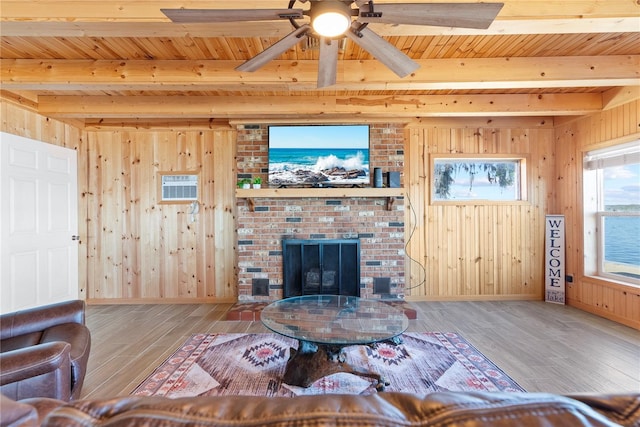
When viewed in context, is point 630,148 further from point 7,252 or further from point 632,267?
point 7,252

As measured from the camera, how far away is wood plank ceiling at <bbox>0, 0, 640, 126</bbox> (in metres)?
1.76

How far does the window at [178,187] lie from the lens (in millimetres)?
4148

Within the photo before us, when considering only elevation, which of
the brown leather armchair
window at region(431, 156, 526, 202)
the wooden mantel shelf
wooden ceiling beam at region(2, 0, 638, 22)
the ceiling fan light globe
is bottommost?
the brown leather armchair

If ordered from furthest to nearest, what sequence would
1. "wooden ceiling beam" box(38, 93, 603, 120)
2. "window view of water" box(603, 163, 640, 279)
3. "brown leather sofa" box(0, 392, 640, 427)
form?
"wooden ceiling beam" box(38, 93, 603, 120) < "window view of water" box(603, 163, 640, 279) < "brown leather sofa" box(0, 392, 640, 427)

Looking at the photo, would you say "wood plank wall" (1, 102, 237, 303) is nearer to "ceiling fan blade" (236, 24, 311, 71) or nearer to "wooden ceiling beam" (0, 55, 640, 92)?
"wooden ceiling beam" (0, 55, 640, 92)

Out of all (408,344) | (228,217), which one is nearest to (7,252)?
(228,217)

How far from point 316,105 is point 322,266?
199 centimetres

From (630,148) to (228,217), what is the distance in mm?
4898

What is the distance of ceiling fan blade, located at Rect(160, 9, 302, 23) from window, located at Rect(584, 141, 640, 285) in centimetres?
397

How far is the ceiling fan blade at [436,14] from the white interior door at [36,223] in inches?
150

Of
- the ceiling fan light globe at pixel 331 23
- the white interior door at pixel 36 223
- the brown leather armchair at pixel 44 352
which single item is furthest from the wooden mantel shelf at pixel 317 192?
the ceiling fan light globe at pixel 331 23

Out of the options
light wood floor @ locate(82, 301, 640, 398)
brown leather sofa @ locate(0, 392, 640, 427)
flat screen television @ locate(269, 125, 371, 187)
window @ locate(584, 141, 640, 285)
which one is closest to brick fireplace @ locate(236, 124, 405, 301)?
flat screen television @ locate(269, 125, 371, 187)

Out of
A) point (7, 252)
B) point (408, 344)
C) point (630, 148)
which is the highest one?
point (630, 148)

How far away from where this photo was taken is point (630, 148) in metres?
3.24
